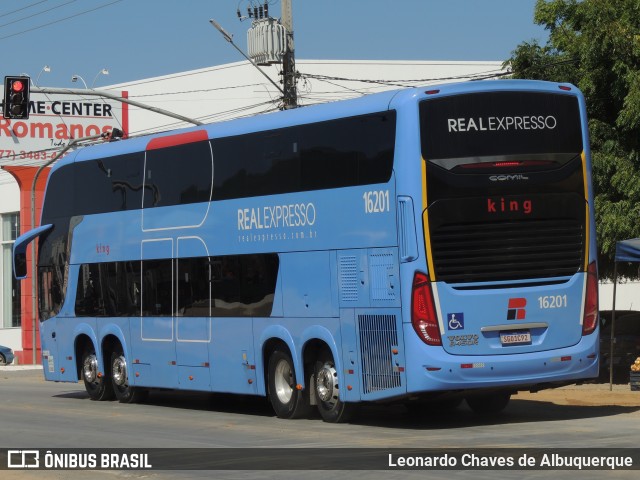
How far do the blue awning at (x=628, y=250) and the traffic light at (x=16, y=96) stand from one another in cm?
1403

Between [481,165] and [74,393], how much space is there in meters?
14.9

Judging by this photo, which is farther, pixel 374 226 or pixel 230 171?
pixel 230 171

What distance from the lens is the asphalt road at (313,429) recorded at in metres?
13.6

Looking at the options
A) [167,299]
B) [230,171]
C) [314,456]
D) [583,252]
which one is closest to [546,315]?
[583,252]

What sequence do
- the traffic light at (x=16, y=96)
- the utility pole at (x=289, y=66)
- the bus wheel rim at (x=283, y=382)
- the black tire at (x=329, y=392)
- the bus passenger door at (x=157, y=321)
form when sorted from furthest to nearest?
the utility pole at (x=289, y=66) < the traffic light at (x=16, y=96) < the bus passenger door at (x=157, y=321) < the bus wheel rim at (x=283, y=382) < the black tire at (x=329, y=392)

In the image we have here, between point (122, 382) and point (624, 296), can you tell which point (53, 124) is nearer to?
point (624, 296)

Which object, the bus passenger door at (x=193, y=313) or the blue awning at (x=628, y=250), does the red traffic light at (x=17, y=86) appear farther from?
the blue awning at (x=628, y=250)

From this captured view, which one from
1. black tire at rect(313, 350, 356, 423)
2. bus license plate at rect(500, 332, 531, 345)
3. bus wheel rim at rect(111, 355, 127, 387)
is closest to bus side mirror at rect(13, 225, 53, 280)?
bus wheel rim at rect(111, 355, 127, 387)

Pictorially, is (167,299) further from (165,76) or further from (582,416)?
(165,76)

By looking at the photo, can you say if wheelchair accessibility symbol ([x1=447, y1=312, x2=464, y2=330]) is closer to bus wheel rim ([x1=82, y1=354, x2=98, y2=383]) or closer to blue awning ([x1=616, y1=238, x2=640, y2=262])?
blue awning ([x1=616, y1=238, x2=640, y2=262])

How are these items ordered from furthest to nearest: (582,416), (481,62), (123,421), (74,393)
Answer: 1. (481,62)
2. (74,393)
3. (123,421)
4. (582,416)

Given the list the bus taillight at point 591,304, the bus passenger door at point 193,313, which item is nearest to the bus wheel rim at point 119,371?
the bus passenger door at point 193,313

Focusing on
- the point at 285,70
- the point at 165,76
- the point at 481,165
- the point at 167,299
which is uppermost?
the point at 165,76

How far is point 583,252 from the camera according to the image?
1789 centimetres
